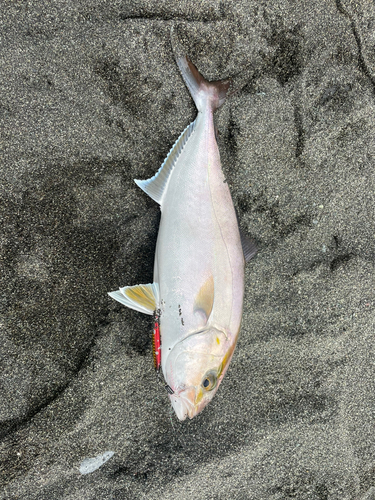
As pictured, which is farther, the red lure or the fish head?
the red lure

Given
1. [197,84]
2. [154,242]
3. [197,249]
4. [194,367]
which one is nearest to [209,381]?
[194,367]

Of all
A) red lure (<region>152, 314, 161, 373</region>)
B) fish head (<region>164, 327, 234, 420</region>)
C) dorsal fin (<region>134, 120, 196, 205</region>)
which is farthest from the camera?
dorsal fin (<region>134, 120, 196, 205</region>)

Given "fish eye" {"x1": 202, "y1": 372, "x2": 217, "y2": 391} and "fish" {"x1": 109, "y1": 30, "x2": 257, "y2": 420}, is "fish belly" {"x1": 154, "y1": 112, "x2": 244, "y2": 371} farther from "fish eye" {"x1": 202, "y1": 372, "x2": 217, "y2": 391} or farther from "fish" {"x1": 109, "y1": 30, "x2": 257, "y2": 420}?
"fish eye" {"x1": 202, "y1": 372, "x2": 217, "y2": 391}

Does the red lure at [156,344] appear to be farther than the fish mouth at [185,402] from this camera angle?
Yes

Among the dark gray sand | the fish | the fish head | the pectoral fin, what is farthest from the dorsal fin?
the fish head

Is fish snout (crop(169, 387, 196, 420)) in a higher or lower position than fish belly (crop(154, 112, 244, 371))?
lower

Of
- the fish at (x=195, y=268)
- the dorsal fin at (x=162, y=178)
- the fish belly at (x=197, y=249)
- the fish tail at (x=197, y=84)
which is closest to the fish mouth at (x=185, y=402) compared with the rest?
the fish at (x=195, y=268)

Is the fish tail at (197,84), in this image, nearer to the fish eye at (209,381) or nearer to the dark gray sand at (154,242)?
the dark gray sand at (154,242)

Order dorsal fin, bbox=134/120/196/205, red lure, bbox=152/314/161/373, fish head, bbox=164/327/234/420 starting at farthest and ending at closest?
dorsal fin, bbox=134/120/196/205 → red lure, bbox=152/314/161/373 → fish head, bbox=164/327/234/420
